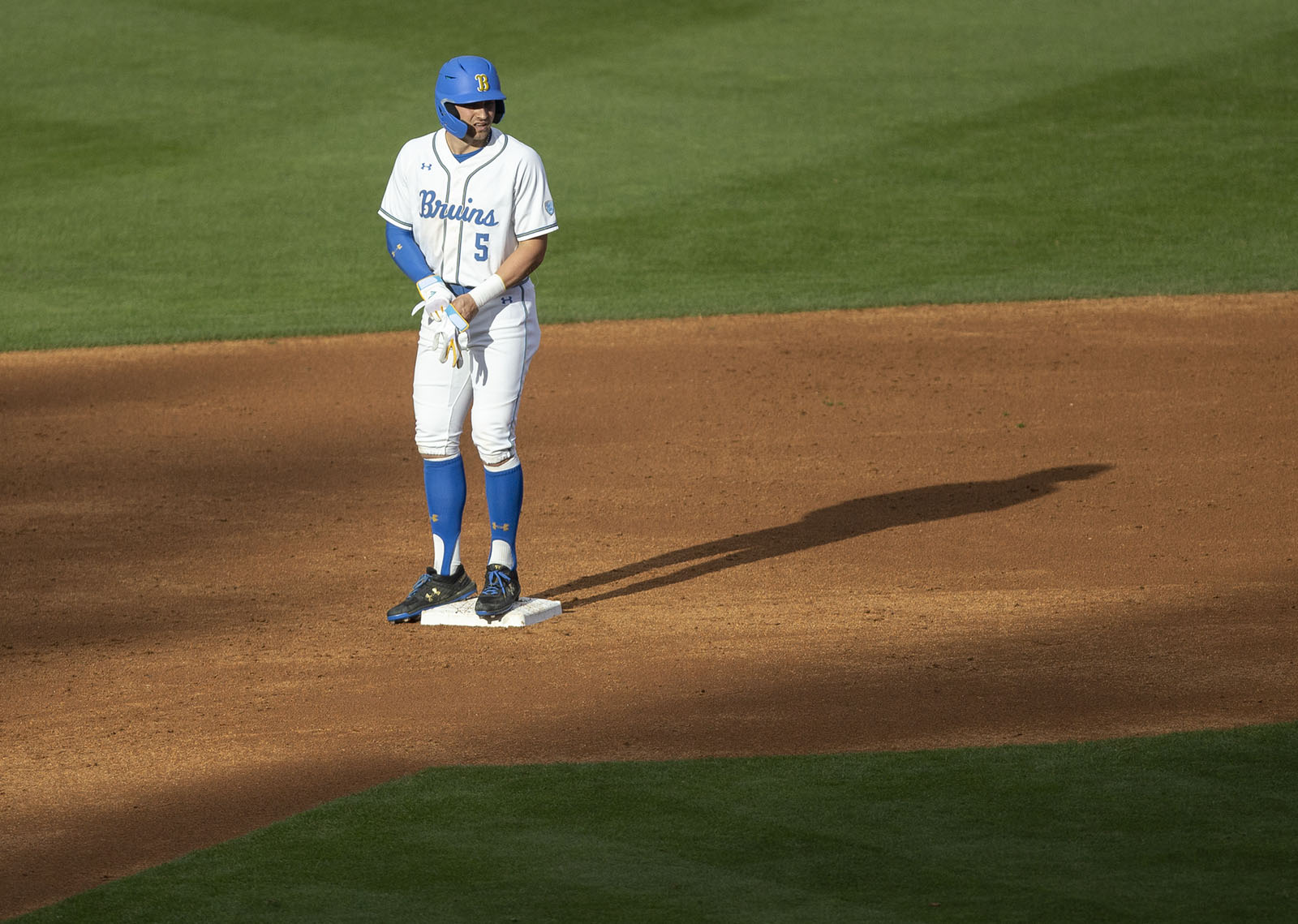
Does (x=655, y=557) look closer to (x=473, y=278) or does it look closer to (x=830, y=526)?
(x=830, y=526)

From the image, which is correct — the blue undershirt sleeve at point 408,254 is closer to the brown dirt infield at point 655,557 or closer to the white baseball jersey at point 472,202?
the white baseball jersey at point 472,202

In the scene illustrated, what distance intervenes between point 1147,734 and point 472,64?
3729 mm

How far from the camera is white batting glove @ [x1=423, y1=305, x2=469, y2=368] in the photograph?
7152 millimetres

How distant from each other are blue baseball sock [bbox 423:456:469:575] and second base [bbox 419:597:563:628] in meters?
0.19

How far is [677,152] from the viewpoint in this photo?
2091 centimetres

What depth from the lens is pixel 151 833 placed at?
5379mm

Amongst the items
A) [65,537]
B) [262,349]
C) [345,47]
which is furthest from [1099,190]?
[65,537]

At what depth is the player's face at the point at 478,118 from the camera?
23.7ft

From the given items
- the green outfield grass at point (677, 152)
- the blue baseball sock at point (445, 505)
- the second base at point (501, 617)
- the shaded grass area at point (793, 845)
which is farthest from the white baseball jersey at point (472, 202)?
the green outfield grass at point (677, 152)

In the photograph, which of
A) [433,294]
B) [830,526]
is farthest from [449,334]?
[830,526]

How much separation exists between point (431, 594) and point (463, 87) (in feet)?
7.04

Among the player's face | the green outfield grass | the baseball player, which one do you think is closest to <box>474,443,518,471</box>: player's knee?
the baseball player

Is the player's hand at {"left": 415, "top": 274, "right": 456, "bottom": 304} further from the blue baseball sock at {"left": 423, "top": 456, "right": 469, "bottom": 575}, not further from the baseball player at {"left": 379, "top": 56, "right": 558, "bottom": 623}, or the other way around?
the blue baseball sock at {"left": 423, "top": 456, "right": 469, "bottom": 575}

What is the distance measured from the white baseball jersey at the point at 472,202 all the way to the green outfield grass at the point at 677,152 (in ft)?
25.3
